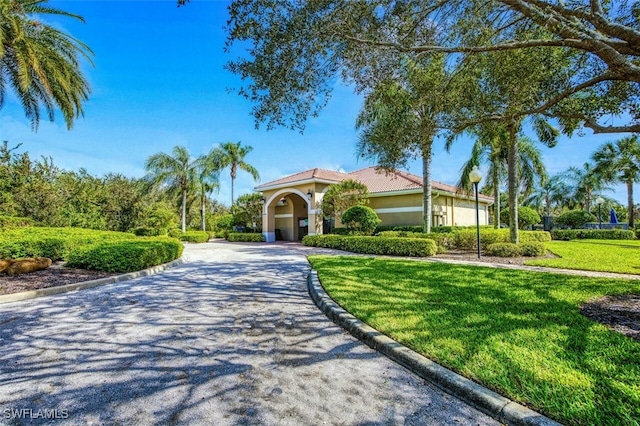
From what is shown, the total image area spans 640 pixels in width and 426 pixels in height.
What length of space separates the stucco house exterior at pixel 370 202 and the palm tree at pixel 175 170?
8048mm

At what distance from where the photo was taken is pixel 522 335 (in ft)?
12.3

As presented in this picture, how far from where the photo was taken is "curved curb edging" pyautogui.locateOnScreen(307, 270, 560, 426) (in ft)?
7.84

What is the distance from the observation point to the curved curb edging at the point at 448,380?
94.1 inches

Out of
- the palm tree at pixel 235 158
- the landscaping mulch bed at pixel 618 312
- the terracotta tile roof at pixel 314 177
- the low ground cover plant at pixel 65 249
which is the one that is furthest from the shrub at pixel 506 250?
the palm tree at pixel 235 158

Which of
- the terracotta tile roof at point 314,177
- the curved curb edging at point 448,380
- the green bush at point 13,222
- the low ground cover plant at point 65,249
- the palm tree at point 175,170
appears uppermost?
the palm tree at point 175,170

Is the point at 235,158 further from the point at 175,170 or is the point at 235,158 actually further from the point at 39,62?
the point at 39,62

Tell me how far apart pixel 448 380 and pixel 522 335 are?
1510 mm

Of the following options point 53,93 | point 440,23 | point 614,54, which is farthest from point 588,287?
point 53,93

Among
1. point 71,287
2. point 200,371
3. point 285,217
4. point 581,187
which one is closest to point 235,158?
point 285,217

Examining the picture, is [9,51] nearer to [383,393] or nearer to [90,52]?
[90,52]

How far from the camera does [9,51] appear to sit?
10047 millimetres

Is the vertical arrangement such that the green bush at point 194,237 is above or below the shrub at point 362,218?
below

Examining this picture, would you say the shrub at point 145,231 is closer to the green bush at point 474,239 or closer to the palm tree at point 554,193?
the green bush at point 474,239

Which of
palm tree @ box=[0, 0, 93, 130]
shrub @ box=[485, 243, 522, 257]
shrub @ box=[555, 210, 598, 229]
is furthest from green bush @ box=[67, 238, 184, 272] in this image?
shrub @ box=[555, 210, 598, 229]
